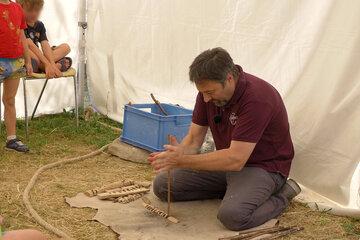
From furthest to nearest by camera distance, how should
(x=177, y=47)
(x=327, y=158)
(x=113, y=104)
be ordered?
(x=113, y=104) < (x=177, y=47) < (x=327, y=158)

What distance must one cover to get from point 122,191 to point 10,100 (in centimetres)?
148

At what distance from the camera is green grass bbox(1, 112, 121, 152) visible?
5.18m

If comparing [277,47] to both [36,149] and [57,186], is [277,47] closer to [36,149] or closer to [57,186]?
[57,186]

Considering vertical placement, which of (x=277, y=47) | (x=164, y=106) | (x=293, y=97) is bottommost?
(x=164, y=106)

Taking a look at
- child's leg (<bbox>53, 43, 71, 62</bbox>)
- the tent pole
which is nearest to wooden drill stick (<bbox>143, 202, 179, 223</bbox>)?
child's leg (<bbox>53, 43, 71, 62</bbox>)

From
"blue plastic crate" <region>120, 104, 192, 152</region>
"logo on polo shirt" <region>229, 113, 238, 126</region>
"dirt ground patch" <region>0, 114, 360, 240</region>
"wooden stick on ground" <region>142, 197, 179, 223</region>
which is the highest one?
"logo on polo shirt" <region>229, 113, 238, 126</region>

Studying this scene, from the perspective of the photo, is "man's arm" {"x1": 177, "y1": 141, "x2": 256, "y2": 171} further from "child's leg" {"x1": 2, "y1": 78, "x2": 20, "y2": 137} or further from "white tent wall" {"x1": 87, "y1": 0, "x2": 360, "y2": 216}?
"child's leg" {"x1": 2, "y1": 78, "x2": 20, "y2": 137}

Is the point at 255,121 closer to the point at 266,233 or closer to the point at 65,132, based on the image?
the point at 266,233

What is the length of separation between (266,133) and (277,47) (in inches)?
36.6

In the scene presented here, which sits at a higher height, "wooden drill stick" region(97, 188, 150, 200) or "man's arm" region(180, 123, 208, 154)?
"man's arm" region(180, 123, 208, 154)

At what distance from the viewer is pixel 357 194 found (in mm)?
3623

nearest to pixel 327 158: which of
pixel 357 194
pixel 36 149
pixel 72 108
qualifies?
pixel 357 194

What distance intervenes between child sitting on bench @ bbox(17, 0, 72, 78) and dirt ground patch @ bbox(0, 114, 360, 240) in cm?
66

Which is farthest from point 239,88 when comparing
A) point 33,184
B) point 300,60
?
point 33,184
